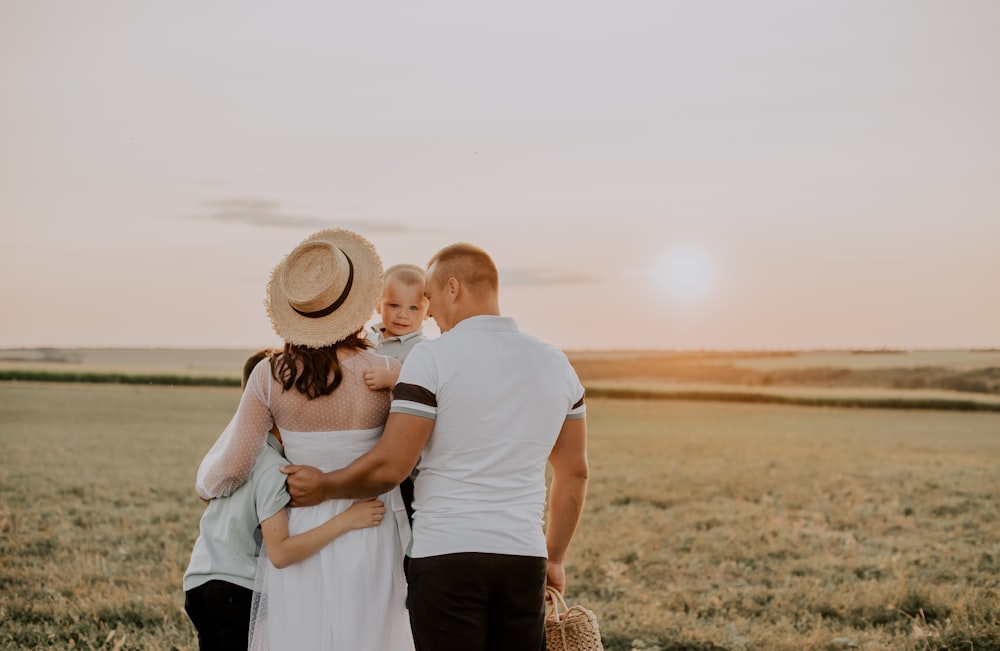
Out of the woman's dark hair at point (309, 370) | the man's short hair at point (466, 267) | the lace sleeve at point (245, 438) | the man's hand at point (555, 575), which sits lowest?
the man's hand at point (555, 575)

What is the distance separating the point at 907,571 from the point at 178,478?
1181 centimetres

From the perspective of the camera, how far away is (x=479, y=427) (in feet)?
12.6

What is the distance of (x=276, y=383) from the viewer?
4.14m

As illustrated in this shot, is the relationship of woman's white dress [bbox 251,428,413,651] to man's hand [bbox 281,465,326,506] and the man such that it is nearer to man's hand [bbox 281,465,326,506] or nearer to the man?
man's hand [bbox 281,465,326,506]

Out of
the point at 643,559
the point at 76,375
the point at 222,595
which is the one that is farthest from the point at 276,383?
the point at 76,375

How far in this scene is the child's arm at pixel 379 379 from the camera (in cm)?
414

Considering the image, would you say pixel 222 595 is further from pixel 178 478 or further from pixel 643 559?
pixel 178 478

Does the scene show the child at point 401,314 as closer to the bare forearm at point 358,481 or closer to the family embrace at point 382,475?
the family embrace at point 382,475

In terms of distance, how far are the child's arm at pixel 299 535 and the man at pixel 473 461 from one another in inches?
7.7

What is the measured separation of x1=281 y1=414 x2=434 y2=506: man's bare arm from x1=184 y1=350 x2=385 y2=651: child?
0.33ft

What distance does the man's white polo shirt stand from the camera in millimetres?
3809

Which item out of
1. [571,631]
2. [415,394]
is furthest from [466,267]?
[571,631]

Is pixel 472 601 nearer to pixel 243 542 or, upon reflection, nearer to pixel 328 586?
pixel 328 586

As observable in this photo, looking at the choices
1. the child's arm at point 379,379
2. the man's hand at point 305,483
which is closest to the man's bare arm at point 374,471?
the man's hand at point 305,483
